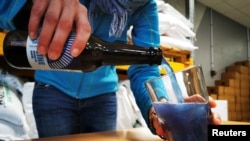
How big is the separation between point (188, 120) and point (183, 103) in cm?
2

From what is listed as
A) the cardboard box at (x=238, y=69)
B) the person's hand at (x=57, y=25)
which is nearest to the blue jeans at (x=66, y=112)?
the person's hand at (x=57, y=25)

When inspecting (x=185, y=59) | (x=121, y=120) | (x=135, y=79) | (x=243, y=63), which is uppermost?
(x=135, y=79)

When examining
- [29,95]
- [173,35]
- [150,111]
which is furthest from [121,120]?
[150,111]

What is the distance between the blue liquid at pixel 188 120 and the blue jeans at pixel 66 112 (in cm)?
37

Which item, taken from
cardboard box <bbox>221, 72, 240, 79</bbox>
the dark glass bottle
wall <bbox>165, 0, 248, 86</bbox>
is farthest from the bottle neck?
cardboard box <bbox>221, 72, 240, 79</bbox>

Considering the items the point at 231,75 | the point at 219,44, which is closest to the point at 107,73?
the point at 231,75

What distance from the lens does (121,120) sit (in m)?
1.23

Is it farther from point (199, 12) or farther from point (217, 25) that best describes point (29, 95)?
point (217, 25)

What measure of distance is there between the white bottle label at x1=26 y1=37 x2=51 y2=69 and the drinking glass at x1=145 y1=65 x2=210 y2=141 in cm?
15

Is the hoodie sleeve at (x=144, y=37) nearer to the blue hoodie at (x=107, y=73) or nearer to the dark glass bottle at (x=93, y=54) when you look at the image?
the blue hoodie at (x=107, y=73)

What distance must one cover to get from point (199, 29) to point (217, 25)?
0.53m

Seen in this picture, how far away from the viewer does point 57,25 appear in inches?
13.2

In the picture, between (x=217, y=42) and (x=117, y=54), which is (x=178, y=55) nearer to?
(x=117, y=54)

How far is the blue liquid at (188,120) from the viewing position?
13.4 inches
